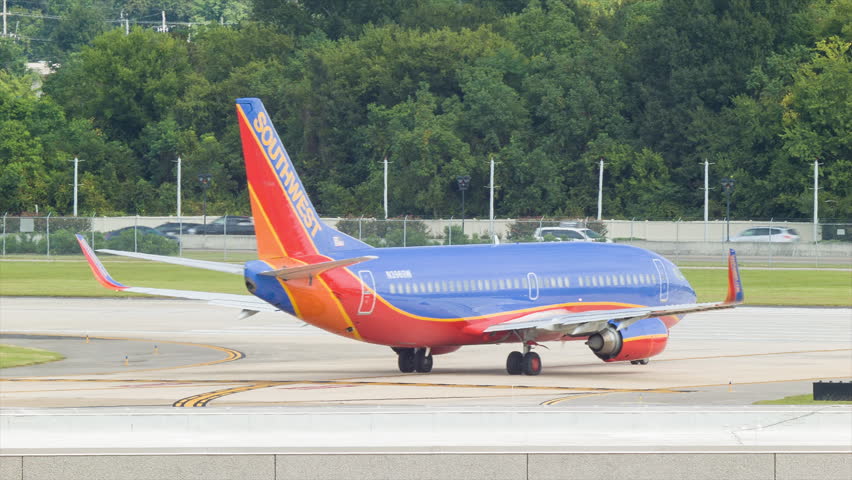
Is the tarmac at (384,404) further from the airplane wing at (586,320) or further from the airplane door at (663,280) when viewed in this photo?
the airplane door at (663,280)

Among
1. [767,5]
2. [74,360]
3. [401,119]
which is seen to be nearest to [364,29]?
[401,119]

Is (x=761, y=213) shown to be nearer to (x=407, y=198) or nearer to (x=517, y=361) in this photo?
(x=407, y=198)

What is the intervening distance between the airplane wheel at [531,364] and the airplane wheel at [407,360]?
312 cm

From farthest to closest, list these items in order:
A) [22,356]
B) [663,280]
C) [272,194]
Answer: [22,356], [663,280], [272,194]

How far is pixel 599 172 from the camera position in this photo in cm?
14675

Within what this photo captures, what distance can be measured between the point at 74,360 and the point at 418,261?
40.4ft

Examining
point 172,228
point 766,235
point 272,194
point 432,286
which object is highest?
point 272,194

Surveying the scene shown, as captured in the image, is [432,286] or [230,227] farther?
[230,227]

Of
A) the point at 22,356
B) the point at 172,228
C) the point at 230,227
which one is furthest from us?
the point at 230,227

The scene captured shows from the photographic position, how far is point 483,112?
494ft

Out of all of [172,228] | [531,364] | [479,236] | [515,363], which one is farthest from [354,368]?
[172,228]

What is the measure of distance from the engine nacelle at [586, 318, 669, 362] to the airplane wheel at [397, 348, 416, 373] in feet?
15.9

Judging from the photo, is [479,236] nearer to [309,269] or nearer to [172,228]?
[172,228]

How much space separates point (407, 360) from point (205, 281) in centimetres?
5138
